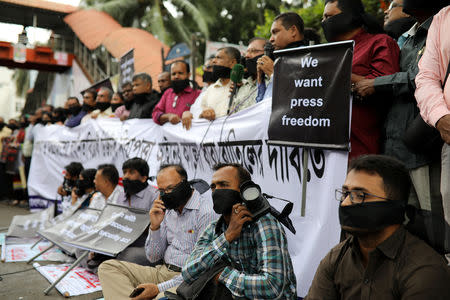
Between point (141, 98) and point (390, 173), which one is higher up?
point (141, 98)

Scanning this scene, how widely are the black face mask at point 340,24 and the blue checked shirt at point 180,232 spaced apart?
5.57ft

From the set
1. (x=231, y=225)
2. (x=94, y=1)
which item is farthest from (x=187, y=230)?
(x=94, y=1)

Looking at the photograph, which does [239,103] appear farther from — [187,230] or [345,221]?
[345,221]

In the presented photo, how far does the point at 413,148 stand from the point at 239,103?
2275 millimetres

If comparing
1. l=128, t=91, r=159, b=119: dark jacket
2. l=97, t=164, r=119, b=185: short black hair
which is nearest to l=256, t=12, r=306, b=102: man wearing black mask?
l=97, t=164, r=119, b=185: short black hair

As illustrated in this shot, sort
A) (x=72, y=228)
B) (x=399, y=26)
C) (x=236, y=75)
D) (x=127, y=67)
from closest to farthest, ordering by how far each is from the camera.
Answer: (x=399, y=26) → (x=236, y=75) → (x=72, y=228) → (x=127, y=67)

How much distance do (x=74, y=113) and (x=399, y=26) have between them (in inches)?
297

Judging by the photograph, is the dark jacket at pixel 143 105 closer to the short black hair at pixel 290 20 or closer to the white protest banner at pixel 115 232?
the white protest banner at pixel 115 232

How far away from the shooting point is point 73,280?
453cm

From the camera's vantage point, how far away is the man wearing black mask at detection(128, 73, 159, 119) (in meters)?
6.50

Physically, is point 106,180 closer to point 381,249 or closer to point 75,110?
point 381,249

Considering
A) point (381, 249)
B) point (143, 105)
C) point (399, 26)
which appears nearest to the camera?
point (381, 249)

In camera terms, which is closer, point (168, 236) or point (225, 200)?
point (225, 200)

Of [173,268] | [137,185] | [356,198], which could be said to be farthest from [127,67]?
[356,198]
